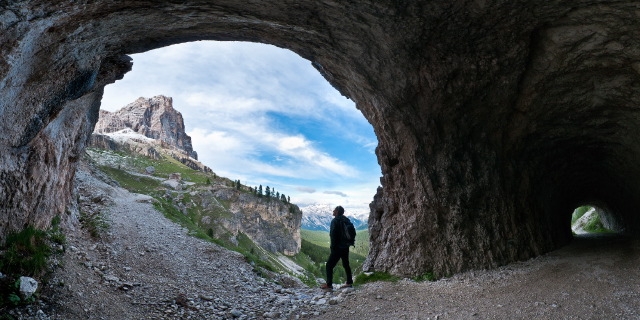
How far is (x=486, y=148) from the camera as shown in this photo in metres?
13.1

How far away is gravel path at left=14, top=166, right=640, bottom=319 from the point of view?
793 centimetres

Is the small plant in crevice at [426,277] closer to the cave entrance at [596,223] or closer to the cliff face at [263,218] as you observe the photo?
the cave entrance at [596,223]

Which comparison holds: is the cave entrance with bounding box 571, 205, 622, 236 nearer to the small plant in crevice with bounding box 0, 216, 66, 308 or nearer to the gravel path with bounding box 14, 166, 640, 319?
the gravel path with bounding box 14, 166, 640, 319

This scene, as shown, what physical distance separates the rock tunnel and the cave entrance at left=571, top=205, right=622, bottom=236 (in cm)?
2032

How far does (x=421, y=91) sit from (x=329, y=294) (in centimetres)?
763

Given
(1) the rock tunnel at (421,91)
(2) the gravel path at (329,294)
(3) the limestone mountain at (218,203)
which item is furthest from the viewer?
(3) the limestone mountain at (218,203)

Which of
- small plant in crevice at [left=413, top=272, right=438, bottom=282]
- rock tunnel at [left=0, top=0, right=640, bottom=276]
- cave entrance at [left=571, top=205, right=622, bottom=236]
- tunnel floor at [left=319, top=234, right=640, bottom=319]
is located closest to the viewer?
rock tunnel at [left=0, top=0, right=640, bottom=276]

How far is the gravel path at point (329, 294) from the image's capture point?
793 centimetres

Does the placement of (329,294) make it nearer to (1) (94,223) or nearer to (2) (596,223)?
(1) (94,223)

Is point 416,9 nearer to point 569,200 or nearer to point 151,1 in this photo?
point 151,1

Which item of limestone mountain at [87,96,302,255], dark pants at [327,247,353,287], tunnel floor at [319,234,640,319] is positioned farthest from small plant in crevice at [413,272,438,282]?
limestone mountain at [87,96,302,255]

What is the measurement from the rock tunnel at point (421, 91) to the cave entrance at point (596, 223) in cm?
2032

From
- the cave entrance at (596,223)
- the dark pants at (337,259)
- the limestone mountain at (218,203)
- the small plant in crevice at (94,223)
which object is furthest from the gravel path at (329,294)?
the limestone mountain at (218,203)

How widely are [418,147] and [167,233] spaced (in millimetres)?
17444
